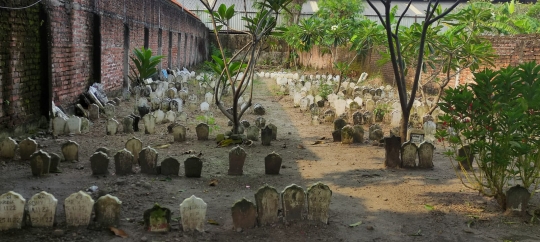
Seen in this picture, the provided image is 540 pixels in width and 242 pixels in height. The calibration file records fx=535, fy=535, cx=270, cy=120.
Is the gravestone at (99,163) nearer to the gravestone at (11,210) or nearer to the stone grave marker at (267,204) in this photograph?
the gravestone at (11,210)

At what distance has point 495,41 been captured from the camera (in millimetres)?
13156

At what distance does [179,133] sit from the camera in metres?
7.86

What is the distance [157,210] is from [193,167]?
5.59 feet

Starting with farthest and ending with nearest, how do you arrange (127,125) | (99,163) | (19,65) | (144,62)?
(144,62) → (127,125) → (19,65) → (99,163)

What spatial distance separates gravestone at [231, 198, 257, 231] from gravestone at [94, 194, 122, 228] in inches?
34.9

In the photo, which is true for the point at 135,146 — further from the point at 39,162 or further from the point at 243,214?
the point at 243,214

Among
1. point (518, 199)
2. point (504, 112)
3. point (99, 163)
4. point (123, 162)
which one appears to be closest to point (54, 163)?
point (99, 163)

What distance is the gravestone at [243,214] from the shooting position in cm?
419

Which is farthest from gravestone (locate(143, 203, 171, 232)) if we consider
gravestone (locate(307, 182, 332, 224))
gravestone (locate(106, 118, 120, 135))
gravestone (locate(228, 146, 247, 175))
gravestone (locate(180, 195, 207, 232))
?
gravestone (locate(106, 118, 120, 135))

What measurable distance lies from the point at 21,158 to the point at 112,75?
6.97m

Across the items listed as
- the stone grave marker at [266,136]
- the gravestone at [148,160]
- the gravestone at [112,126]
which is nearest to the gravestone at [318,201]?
the gravestone at [148,160]

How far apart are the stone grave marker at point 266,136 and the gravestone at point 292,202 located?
343cm

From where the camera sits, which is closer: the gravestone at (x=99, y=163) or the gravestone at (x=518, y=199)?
the gravestone at (x=518, y=199)

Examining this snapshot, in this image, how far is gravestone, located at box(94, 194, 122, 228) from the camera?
13.3 ft
